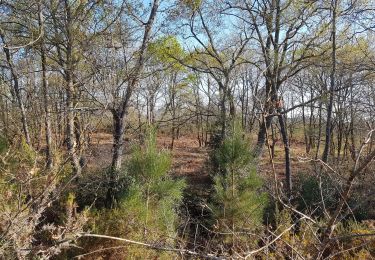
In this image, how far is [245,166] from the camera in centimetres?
761

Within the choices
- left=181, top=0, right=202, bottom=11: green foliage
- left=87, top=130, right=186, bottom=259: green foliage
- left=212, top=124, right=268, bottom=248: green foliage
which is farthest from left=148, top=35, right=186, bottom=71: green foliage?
left=87, top=130, right=186, bottom=259: green foliage

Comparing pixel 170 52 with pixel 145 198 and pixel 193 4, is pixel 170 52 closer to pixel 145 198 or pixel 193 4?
pixel 193 4

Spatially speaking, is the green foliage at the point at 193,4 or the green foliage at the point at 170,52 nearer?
the green foliage at the point at 170,52

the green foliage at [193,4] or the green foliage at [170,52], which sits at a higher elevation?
the green foliage at [193,4]

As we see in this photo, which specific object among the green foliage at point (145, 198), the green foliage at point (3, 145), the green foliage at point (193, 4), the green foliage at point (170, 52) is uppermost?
the green foliage at point (193, 4)

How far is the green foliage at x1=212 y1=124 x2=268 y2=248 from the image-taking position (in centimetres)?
738

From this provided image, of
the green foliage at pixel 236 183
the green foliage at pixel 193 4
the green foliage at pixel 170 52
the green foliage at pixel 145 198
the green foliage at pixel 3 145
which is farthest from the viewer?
the green foliage at pixel 193 4

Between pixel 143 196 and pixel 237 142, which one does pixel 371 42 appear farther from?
pixel 143 196

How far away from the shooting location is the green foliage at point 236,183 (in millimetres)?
7375

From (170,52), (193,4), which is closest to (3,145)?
(170,52)

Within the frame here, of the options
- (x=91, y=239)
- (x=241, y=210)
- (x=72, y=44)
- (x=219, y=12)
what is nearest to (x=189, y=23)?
(x=219, y=12)

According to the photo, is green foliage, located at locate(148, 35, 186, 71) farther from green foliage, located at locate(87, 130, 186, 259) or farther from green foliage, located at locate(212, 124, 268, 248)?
green foliage, located at locate(87, 130, 186, 259)

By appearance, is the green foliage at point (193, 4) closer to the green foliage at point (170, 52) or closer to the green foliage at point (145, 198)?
the green foliage at point (170, 52)

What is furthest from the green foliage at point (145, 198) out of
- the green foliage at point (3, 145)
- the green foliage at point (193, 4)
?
the green foliage at point (193, 4)
